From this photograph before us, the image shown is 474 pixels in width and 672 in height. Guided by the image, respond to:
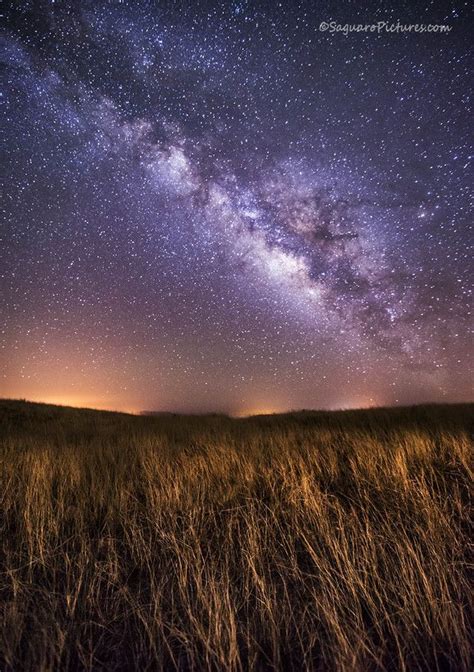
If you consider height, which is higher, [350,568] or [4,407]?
[4,407]

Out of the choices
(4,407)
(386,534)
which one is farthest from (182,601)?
(4,407)

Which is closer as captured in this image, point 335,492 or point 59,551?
point 59,551

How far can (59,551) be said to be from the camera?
87.6 inches

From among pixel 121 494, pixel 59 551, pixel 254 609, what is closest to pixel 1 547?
pixel 59 551

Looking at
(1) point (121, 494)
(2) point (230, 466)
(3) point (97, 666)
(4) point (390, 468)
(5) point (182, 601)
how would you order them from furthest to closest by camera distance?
(2) point (230, 466) < (4) point (390, 468) < (1) point (121, 494) < (5) point (182, 601) < (3) point (97, 666)

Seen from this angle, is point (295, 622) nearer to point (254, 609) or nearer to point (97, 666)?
point (254, 609)

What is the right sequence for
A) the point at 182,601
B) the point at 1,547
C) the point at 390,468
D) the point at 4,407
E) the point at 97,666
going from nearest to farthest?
the point at 97,666
the point at 182,601
the point at 1,547
the point at 390,468
the point at 4,407

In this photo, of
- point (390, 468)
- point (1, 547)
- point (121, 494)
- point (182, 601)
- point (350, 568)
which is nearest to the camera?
point (182, 601)

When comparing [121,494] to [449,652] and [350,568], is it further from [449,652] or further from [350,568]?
[449,652]

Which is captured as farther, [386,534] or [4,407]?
[4,407]

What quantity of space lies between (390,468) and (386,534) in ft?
4.98

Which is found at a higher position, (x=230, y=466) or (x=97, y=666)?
(x=230, y=466)

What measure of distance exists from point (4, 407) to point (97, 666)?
17606mm

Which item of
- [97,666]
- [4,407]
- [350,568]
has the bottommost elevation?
[97,666]
